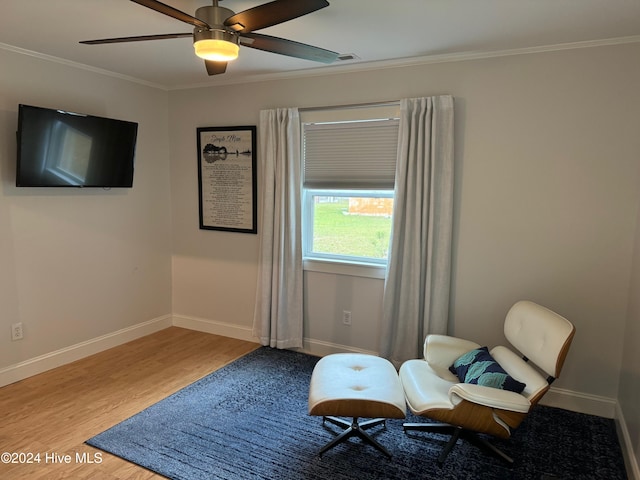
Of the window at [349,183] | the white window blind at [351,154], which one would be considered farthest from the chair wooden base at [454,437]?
the white window blind at [351,154]

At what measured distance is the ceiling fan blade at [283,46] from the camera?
204cm

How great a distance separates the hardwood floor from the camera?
7.32 ft

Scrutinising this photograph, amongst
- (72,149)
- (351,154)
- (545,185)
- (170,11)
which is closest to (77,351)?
(72,149)

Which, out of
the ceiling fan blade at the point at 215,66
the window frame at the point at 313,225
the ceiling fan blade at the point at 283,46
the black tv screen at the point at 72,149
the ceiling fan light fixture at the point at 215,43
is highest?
the ceiling fan blade at the point at 283,46

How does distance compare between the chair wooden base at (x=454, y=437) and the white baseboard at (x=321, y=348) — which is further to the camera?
the white baseboard at (x=321, y=348)

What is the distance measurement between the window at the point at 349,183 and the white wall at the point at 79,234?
1.57 m

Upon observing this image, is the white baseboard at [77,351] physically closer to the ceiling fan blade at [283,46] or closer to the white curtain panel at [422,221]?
the white curtain panel at [422,221]

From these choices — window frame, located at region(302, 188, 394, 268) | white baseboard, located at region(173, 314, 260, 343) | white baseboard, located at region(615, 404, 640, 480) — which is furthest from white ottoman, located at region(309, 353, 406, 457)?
white baseboard, located at region(173, 314, 260, 343)

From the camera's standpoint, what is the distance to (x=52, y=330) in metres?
3.38

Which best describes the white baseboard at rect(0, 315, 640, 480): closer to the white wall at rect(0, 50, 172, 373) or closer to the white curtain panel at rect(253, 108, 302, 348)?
the white wall at rect(0, 50, 172, 373)

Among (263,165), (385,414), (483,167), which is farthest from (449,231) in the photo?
(263,165)

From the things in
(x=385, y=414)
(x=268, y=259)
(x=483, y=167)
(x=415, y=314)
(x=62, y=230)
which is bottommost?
(x=385, y=414)

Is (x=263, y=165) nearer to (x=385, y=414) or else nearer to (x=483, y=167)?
(x=483, y=167)

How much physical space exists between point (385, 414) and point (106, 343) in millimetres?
2783
